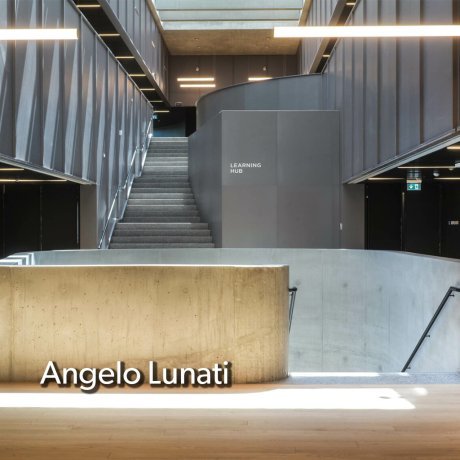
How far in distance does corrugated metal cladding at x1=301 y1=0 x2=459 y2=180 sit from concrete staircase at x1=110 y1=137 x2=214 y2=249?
4611 mm

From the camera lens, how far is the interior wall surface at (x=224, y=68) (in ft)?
99.3

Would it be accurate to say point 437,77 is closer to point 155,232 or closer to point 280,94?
point 280,94

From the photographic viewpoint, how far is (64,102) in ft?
40.0

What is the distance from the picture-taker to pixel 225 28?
86.8 ft

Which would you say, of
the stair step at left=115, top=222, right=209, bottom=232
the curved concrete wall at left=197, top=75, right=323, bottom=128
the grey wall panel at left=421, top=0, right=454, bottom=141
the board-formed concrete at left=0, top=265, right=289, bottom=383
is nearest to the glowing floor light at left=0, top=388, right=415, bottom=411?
the board-formed concrete at left=0, top=265, right=289, bottom=383

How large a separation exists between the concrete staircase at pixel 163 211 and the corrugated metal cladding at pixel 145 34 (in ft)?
14.2

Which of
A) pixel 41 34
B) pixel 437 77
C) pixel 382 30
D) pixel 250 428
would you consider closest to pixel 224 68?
pixel 437 77

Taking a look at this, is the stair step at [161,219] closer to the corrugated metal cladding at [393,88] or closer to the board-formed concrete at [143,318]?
the corrugated metal cladding at [393,88]

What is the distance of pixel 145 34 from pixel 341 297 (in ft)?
50.2

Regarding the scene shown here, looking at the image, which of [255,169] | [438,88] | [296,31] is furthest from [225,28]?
[296,31]

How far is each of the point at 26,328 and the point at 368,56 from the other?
971cm

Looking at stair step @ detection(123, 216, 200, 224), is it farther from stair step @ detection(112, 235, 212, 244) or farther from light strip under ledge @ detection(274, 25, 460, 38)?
light strip under ledge @ detection(274, 25, 460, 38)

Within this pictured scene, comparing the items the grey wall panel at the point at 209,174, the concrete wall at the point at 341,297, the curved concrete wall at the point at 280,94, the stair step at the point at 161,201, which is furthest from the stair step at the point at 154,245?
the curved concrete wall at the point at 280,94

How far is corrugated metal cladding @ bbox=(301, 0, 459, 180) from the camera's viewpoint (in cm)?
832
